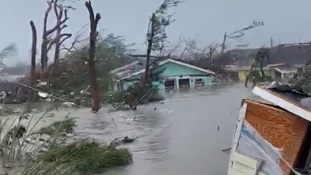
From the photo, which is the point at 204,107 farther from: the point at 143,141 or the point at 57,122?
the point at 57,122

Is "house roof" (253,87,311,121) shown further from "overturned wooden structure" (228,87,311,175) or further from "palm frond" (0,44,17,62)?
"palm frond" (0,44,17,62)

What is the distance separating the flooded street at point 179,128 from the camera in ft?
8.26

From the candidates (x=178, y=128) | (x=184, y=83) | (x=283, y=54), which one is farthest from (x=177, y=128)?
(x=283, y=54)

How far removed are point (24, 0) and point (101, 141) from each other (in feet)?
2.83

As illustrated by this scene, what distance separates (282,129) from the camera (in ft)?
6.45

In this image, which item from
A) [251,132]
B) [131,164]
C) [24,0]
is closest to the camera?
[251,132]

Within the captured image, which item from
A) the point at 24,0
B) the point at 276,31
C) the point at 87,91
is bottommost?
the point at 87,91

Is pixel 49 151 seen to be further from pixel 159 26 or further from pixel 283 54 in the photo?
pixel 283 54

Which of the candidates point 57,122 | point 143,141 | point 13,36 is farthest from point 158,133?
point 13,36

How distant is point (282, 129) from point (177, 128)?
2.55ft

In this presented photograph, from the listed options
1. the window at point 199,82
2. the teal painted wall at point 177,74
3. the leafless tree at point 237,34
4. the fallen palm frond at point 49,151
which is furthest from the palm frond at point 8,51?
the leafless tree at point 237,34

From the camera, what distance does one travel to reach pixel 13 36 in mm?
2760

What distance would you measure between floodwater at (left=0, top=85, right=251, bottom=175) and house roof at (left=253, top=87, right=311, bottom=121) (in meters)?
0.43

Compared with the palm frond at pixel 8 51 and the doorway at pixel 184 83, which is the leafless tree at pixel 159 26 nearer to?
the doorway at pixel 184 83
